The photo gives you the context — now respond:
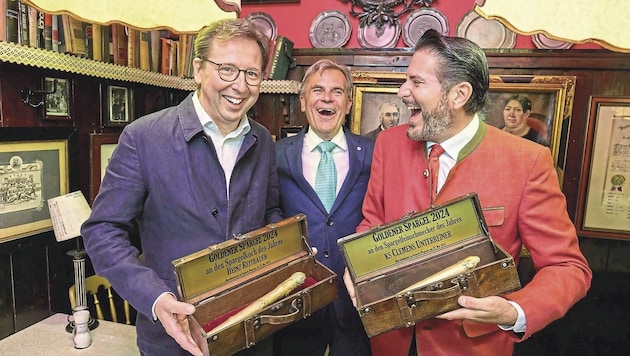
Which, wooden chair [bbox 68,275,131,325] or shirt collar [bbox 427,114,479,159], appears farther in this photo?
wooden chair [bbox 68,275,131,325]

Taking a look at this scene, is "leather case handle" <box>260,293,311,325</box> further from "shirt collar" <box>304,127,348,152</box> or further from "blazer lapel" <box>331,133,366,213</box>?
"shirt collar" <box>304,127,348,152</box>

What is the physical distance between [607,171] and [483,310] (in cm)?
204

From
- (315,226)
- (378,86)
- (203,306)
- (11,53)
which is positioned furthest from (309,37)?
(203,306)

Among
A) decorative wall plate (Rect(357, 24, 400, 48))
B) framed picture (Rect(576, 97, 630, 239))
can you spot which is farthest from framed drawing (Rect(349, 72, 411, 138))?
framed picture (Rect(576, 97, 630, 239))

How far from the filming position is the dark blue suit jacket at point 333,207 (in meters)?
1.83

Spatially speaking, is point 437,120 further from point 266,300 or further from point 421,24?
point 421,24

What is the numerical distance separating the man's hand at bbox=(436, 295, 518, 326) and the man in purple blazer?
2.30 ft

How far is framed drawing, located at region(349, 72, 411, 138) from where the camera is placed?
272cm

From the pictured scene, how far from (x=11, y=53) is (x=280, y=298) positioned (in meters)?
1.49

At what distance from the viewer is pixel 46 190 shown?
2033 mm

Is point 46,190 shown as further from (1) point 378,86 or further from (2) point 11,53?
(1) point 378,86

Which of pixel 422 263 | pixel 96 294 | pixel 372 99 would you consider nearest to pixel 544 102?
pixel 372 99

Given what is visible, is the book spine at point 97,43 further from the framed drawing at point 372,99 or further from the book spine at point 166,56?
the framed drawing at point 372,99

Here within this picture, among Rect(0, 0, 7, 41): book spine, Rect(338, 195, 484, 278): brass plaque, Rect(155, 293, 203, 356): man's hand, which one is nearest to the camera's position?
Rect(155, 293, 203, 356): man's hand
